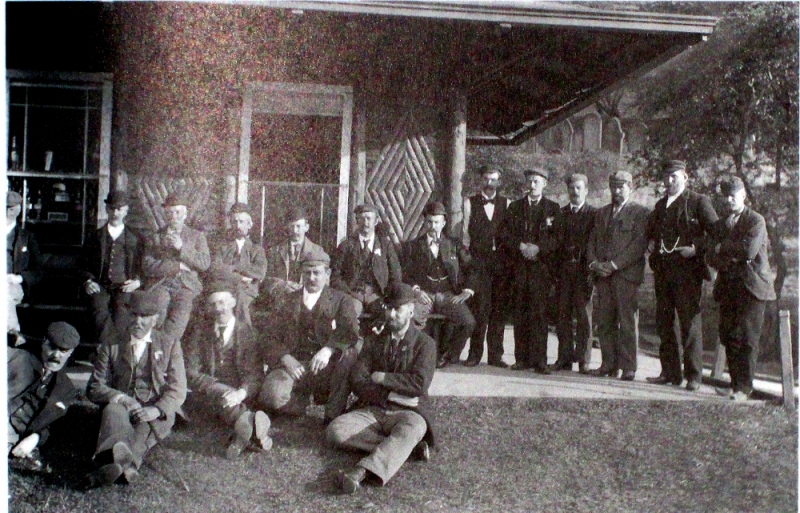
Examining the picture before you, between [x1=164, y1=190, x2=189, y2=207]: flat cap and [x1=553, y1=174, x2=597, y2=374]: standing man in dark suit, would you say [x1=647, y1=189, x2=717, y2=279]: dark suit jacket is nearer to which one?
[x1=553, y1=174, x2=597, y2=374]: standing man in dark suit

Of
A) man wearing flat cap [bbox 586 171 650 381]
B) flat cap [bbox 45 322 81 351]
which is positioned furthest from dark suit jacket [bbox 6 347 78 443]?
man wearing flat cap [bbox 586 171 650 381]

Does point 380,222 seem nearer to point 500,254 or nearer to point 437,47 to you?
point 500,254

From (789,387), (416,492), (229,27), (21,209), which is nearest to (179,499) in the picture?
(416,492)

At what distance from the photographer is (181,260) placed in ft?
9.53

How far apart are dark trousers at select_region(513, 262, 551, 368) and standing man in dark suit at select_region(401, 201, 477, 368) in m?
0.20

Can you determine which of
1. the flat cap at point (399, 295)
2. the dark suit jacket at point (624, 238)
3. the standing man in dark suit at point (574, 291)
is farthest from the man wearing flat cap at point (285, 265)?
the dark suit jacket at point (624, 238)

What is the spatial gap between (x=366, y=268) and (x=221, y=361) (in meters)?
0.71

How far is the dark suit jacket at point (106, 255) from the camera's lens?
2926mm

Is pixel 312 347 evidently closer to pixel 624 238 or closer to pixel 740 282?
pixel 624 238

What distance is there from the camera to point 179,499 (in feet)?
8.83

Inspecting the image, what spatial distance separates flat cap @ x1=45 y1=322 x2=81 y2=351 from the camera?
277cm

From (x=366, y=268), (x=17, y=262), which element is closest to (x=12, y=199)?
(x=17, y=262)

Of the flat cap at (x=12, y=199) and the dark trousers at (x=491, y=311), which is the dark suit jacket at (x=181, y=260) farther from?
the dark trousers at (x=491, y=311)

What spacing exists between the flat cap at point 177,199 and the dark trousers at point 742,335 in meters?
2.27
